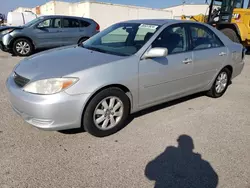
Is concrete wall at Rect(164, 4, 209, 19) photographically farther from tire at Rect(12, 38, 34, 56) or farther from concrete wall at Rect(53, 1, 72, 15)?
tire at Rect(12, 38, 34, 56)

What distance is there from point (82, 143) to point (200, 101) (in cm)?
264

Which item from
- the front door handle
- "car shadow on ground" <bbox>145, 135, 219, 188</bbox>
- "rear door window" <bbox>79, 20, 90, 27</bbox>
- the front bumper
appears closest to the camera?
"car shadow on ground" <bbox>145, 135, 219, 188</bbox>

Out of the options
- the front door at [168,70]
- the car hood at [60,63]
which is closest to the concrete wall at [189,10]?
the front door at [168,70]

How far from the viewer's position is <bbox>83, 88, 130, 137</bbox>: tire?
279 cm

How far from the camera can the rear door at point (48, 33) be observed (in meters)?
8.94

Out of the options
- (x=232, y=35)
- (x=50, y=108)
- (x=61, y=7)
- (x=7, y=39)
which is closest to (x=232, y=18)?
(x=232, y=35)

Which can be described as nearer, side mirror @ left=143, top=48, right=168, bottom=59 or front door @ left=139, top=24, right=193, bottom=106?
side mirror @ left=143, top=48, right=168, bottom=59

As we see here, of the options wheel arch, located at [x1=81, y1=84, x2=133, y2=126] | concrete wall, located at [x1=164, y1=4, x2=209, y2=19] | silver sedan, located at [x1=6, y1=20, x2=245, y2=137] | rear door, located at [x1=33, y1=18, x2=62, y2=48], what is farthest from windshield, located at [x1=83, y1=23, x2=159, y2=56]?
concrete wall, located at [x1=164, y1=4, x2=209, y2=19]

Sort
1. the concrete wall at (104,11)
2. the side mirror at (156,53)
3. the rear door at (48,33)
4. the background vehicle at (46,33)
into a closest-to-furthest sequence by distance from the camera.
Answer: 1. the side mirror at (156,53)
2. the background vehicle at (46,33)
3. the rear door at (48,33)
4. the concrete wall at (104,11)

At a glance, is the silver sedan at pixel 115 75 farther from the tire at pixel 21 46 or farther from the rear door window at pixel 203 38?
the tire at pixel 21 46

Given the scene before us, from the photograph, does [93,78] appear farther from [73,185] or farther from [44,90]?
[73,185]

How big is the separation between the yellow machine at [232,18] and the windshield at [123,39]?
7169 mm

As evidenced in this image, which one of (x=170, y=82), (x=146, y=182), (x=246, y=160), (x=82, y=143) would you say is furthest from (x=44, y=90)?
(x=246, y=160)

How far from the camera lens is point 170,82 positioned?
3498 millimetres
